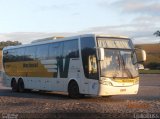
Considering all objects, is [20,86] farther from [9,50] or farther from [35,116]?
[35,116]

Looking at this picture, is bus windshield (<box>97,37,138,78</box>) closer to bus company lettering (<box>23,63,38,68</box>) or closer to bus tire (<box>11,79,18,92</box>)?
bus company lettering (<box>23,63,38,68</box>)

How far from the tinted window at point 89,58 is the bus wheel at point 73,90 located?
136cm

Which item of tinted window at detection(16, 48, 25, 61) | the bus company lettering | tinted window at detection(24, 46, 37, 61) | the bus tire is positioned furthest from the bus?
the bus tire

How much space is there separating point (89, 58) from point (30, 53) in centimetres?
798

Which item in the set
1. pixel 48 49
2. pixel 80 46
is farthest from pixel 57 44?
pixel 80 46

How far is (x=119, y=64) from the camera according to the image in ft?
72.6

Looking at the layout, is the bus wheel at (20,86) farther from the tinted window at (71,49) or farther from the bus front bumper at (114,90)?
the bus front bumper at (114,90)

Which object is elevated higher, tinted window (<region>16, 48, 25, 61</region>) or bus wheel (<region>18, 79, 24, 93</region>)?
tinted window (<region>16, 48, 25, 61</region>)

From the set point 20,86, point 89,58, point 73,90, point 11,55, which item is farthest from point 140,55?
point 11,55

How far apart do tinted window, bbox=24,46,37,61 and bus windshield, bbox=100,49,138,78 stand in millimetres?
7875

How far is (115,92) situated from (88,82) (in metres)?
1.50

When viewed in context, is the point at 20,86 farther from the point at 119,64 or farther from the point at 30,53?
the point at 119,64

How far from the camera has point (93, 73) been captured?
869 inches

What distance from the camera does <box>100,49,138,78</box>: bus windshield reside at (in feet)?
71.6
